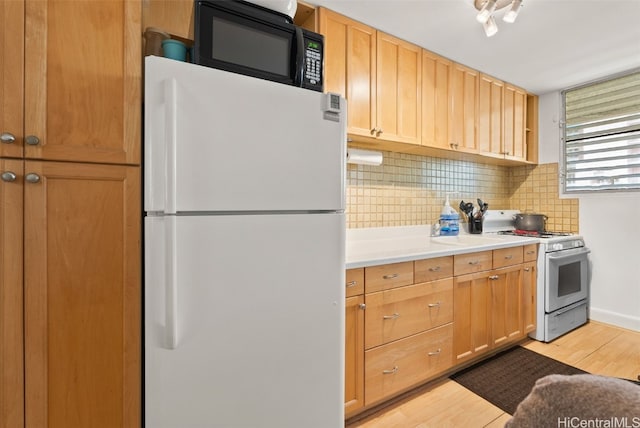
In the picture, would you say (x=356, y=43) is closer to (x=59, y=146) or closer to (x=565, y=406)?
(x=59, y=146)

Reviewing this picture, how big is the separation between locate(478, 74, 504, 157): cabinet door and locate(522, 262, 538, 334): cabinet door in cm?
105

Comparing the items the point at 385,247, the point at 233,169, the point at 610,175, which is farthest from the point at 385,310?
the point at 610,175

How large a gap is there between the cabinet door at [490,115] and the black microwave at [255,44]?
1.92m

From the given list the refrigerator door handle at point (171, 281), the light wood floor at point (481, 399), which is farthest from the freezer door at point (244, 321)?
the light wood floor at point (481, 399)

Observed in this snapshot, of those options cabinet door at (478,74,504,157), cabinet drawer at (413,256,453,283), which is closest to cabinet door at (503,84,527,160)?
cabinet door at (478,74,504,157)

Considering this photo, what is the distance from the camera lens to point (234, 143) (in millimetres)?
952

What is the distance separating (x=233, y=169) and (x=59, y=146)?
0.49 metres

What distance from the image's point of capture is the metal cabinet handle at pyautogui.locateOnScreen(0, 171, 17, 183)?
803 millimetres

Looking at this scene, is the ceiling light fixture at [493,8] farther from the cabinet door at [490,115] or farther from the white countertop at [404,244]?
the white countertop at [404,244]

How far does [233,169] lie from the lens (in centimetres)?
95

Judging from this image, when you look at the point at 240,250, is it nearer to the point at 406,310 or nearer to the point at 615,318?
the point at 406,310

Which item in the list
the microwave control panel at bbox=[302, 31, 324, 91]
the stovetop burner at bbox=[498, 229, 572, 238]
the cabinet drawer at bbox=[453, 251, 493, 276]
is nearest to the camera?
the microwave control panel at bbox=[302, 31, 324, 91]

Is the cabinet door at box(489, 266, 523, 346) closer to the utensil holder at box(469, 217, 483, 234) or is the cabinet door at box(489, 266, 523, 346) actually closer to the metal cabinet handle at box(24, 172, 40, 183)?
the utensil holder at box(469, 217, 483, 234)

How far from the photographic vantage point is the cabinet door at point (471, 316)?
1947 mm
